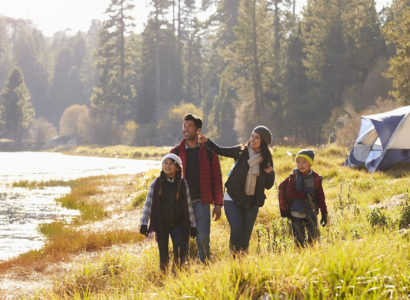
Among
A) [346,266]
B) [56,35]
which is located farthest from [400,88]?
[56,35]

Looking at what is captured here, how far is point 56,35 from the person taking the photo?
398ft

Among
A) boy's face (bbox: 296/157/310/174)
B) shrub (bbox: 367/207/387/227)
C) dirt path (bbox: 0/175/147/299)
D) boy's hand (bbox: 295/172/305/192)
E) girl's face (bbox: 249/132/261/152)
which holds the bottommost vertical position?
dirt path (bbox: 0/175/147/299)

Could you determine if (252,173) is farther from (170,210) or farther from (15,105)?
(15,105)

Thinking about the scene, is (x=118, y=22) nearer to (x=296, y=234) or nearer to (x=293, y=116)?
(x=293, y=116)

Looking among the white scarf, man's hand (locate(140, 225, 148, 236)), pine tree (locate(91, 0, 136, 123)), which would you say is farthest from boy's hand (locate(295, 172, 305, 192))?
pine tree (locate(91, 0, 136, 123))

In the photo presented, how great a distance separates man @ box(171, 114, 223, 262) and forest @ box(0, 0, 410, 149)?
2060 centimetres

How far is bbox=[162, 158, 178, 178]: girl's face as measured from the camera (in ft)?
15.7

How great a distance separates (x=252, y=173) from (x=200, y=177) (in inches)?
24.8

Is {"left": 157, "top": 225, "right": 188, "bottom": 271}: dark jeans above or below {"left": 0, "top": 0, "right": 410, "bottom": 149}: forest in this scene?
below

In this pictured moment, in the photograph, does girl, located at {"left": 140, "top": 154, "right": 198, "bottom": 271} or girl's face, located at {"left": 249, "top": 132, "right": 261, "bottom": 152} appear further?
girl's face, located at {"left": 249, "top": 132, "right": 261, "bottom": 152}

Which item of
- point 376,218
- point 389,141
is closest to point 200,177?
point 376,218

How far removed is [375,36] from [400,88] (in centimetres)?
1725

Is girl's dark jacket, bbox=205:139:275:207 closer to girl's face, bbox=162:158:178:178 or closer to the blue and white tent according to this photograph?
girl's face, bbox=162:158:178:178

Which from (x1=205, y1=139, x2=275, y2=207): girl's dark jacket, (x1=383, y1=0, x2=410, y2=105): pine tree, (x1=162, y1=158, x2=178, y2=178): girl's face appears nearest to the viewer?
(x1=162, y1=158, x2=178, y2=178): girl's face
